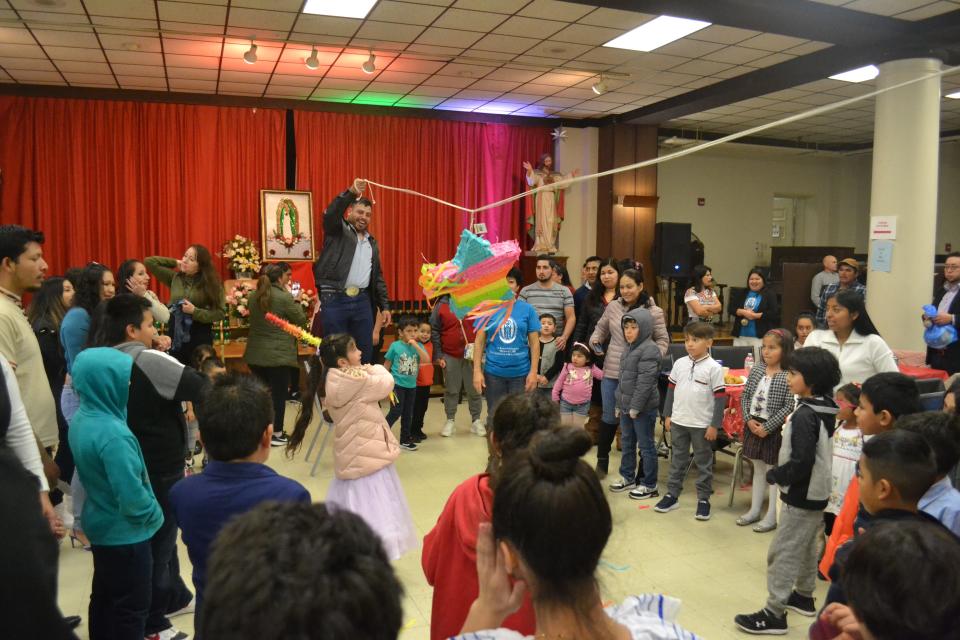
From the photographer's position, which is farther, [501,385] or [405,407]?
[405,407]

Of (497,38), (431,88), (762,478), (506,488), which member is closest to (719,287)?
(431,88)

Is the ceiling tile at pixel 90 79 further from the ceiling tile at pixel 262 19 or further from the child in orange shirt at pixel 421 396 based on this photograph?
the child in orange shirt at pixel 421 396

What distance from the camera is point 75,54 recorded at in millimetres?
6355

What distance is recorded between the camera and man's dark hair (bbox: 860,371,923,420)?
2.47 meters

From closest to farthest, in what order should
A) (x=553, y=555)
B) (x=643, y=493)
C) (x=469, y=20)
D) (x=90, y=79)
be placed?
(x=553, y=555) < (x=643, y=493) < (x=469, y=20) < (x=90, y=79)

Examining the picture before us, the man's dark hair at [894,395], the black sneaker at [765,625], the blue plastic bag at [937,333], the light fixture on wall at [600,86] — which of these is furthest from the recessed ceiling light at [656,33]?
the black sneaker at [765,625]

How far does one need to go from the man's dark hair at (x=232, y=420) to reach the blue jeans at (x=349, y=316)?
244 cm

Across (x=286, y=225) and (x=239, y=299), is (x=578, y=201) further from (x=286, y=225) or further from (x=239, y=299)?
(x=239, y=299)

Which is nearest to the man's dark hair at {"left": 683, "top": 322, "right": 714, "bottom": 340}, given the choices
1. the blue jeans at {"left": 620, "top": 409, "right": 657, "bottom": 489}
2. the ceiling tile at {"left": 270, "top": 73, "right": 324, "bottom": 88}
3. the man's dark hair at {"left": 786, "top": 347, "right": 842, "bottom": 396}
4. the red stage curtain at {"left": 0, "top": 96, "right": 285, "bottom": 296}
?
the blue jeans at {"left": 620, "top": 409, "right": 657, "bottom": 489}

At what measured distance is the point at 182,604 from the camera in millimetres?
2986

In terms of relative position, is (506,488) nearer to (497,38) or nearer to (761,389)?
(761,389)

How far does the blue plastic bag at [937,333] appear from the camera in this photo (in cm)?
534

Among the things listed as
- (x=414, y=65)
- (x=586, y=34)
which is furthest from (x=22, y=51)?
(x=586, y=34)

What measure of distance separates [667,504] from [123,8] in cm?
499
